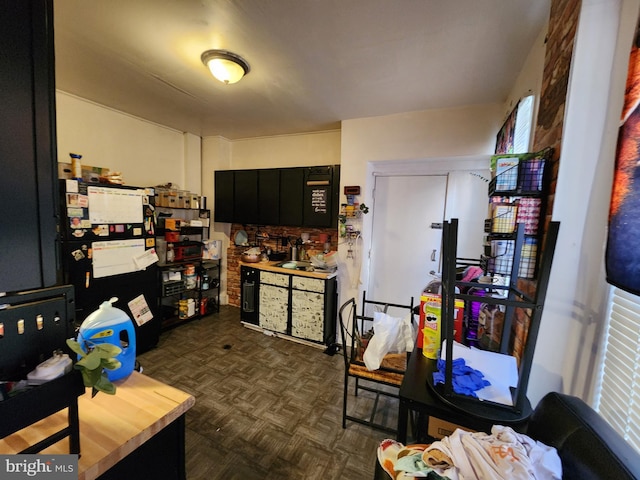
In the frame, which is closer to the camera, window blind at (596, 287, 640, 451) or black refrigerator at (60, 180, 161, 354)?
window blind at (596, 287, 640, 451)

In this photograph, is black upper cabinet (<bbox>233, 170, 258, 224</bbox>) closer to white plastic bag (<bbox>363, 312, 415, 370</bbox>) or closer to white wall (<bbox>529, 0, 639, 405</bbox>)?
white plastic bag (<bbox>363, 312, 415, 370</bbox>)

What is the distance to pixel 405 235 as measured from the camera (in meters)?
3.09

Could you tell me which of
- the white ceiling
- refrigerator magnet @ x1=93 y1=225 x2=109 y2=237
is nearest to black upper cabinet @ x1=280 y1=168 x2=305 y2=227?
the white ceiling

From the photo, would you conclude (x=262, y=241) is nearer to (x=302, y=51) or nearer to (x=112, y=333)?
(x=302, y=51)

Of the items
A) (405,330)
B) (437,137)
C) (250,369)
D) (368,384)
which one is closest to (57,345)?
(405,330)

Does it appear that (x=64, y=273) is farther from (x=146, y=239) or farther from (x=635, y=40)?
(x=635, y=40)

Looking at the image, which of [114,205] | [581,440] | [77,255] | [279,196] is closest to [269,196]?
[279,196]

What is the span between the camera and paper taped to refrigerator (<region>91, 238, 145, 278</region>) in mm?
2447

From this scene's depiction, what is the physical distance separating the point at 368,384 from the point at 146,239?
2764 millimetres

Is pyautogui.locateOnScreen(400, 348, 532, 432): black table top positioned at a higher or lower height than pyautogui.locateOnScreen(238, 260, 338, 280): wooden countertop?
lower

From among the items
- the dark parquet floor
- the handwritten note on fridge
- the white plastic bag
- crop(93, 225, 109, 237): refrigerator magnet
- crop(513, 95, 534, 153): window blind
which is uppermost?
crop(513, 95, 534, 153): window blind

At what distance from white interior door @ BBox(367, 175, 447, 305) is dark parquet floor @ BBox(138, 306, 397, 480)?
107 centimetres

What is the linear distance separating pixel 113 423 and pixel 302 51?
222 centimetres

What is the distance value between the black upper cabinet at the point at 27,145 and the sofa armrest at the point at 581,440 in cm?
141
